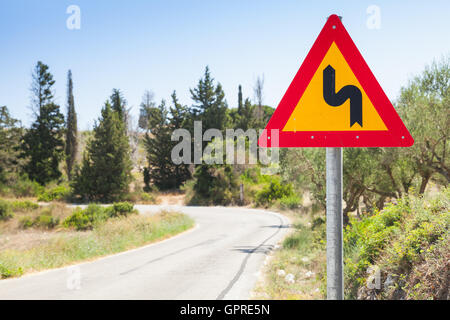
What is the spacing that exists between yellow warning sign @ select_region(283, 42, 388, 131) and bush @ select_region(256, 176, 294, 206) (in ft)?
99.7

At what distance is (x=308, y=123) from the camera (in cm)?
209

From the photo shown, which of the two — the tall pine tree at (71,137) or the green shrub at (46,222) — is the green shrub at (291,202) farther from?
the tall pine tree at (71,137)

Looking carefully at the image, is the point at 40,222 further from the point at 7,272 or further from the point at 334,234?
the point at 334,234

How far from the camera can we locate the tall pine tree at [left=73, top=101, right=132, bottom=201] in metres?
41.0

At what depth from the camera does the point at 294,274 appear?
28.5 ft

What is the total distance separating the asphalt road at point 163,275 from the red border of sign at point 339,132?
18.5 ft

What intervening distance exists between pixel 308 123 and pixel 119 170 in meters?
41.8

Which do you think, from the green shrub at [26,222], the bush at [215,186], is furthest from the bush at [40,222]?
the bush at [215,186]

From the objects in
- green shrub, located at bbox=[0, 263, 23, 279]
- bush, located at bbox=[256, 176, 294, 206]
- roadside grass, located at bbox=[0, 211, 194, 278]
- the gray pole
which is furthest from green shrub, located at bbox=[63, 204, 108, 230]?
the gray pole

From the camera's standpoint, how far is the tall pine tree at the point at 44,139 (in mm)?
45622

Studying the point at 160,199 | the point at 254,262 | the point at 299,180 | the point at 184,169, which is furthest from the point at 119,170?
the point at 254,262

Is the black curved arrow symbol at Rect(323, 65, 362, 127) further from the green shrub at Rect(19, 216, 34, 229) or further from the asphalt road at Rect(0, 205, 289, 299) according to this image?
the green shrub at Rect(19, 216, 34, 229)

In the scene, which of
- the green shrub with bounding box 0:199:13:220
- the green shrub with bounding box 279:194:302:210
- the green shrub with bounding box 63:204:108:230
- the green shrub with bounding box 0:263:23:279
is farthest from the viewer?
the green shrub with bounding box 279:194:302:210

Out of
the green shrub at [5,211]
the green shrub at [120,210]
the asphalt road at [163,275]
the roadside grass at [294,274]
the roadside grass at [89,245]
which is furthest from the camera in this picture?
the green shrub at [5,211]
